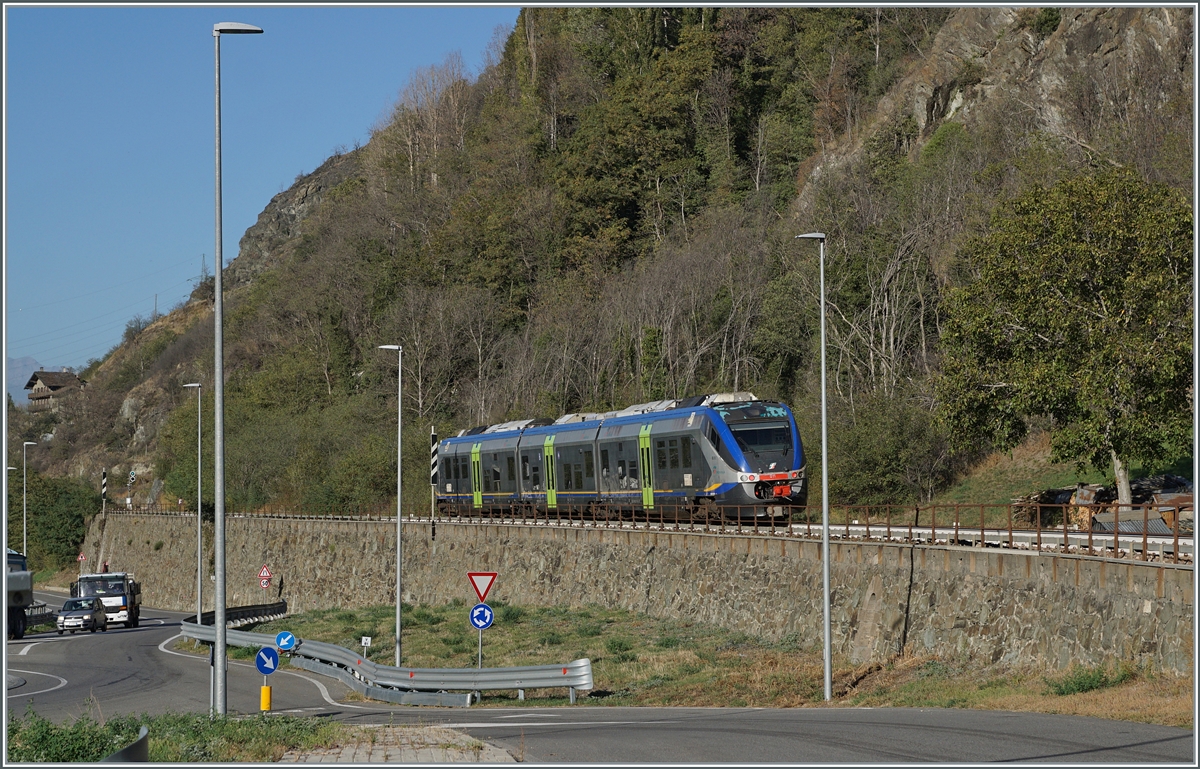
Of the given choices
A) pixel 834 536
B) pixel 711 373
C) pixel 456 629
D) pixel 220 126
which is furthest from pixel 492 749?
pixel 711 373

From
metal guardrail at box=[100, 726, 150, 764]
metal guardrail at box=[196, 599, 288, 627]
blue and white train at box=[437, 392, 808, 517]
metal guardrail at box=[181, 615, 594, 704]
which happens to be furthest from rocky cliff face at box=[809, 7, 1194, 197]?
metal guardrail at box=[100, 726, 150, 764]

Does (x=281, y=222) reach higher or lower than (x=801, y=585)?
higher

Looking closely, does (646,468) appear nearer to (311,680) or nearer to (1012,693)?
(311,680)

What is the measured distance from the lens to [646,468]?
1636 inches

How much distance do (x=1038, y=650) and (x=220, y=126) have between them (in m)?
16.2

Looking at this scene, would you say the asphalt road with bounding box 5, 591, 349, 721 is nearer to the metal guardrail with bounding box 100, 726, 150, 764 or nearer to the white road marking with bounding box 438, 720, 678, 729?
the white road marking with bounding box 438, 720, 678, 729

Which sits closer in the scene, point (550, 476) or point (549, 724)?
point (549, 724)

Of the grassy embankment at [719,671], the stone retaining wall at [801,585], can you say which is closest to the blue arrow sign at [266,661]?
the grassy embankment at [719,671]

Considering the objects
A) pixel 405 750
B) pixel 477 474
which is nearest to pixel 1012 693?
pixel 405 750

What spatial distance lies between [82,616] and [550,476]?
1974 cm

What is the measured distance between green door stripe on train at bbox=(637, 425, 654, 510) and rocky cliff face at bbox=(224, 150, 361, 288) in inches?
5233

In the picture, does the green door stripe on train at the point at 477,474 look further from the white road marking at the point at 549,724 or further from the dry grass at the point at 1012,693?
the white road marking at the point at 549,724

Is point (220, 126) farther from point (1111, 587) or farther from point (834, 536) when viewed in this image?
point (834, 536)

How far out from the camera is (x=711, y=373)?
65562 mm
